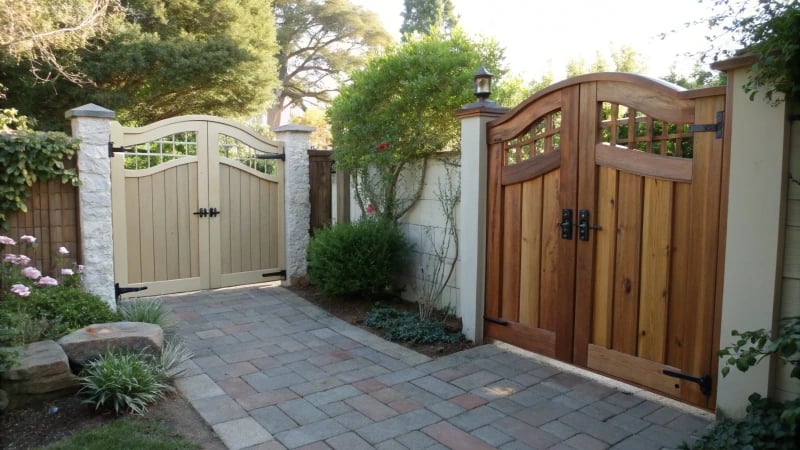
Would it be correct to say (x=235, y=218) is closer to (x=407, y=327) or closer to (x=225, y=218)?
(x=225, y=218)

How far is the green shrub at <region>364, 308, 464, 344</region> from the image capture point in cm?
464

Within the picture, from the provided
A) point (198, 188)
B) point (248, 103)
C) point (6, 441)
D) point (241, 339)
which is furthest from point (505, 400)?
point (248, 103)

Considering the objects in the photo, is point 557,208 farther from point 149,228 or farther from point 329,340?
point 149,228

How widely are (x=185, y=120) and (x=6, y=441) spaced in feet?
12.8

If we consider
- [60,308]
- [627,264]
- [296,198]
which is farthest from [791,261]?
[296,198]

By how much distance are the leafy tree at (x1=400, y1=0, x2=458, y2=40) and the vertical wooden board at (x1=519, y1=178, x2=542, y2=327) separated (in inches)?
829

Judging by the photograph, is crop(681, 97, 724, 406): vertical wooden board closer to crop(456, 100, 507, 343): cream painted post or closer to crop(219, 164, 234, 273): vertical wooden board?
crop(456, 100, 507, 343): cream painted post

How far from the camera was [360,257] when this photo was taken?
550cm

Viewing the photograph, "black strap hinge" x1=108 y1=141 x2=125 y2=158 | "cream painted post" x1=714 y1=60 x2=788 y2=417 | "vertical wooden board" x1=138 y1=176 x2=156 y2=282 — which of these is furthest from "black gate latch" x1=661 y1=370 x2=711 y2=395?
"black strap hinge" x1=108 y1=141 x2=125 y2=158

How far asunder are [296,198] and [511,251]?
3272mm

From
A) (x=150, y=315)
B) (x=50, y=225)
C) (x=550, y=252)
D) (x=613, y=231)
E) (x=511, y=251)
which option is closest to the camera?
(x=613, y=231)

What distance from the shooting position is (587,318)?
3.80 meters

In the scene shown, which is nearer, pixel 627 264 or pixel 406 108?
pixel 627 264

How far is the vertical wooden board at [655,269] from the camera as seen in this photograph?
3342mm
